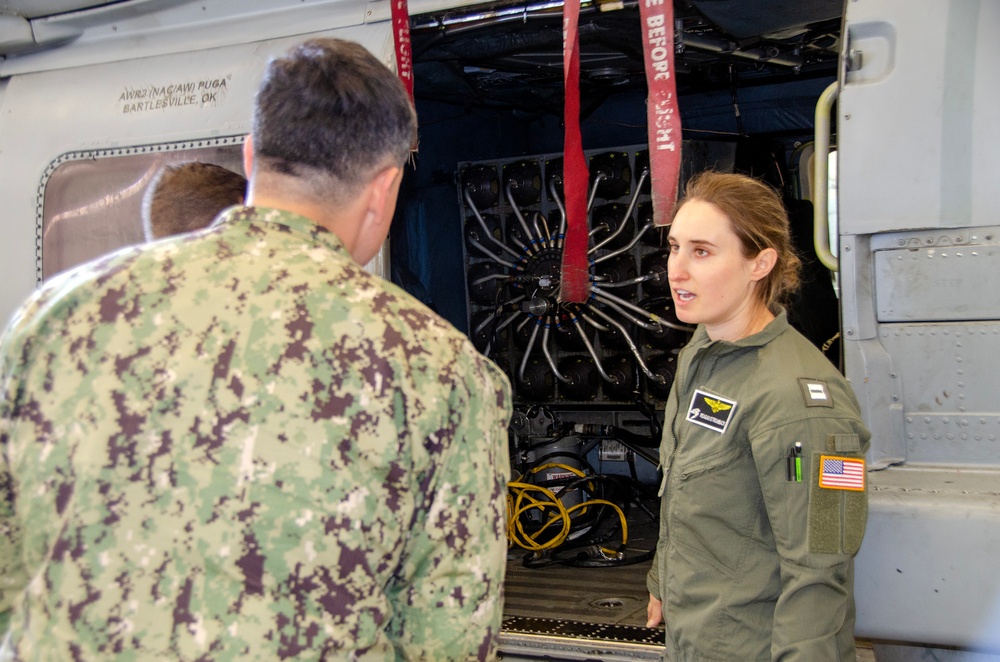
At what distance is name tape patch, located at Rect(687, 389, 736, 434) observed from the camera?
200 centimetres

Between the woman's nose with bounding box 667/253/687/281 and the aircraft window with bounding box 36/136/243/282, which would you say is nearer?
the woman's nose with bounding box 667/253/687/281

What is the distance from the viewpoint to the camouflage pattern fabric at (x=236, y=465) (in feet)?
3.85

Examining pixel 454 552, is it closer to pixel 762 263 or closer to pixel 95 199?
pixel 762 263

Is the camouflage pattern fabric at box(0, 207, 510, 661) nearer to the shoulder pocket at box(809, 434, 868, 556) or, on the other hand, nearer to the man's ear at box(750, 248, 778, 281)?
the shoulder pocket at box(809, 434, 868, 556)

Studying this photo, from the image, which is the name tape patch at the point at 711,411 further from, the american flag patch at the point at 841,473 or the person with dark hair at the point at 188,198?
the person with dark hair at the point at 188,198

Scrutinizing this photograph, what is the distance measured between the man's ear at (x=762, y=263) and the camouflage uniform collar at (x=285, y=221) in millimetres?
1161

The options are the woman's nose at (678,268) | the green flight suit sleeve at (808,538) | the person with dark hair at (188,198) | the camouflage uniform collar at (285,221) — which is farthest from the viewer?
the person with dark hair at (188,198)

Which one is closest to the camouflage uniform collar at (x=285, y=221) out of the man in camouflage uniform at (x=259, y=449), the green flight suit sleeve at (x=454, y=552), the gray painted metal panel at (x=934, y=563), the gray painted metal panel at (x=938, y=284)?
the man in camouflage uniform at (x=259, y=449)

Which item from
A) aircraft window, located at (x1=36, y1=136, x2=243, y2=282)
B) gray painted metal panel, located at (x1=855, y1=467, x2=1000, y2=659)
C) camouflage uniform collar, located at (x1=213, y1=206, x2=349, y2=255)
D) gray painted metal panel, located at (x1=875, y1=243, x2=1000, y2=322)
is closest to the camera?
camouflage uniform collar, located at (x1=213, y1=206, x2=349, y2=255)

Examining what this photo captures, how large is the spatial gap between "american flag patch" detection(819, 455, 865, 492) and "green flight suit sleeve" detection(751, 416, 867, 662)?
1 centimetres

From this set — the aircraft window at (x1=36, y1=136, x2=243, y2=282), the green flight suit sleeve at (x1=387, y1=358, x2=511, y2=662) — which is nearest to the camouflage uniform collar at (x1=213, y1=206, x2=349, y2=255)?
the green flight suit sleeve at (x1=387, y1=358, x2=511, y2=662)

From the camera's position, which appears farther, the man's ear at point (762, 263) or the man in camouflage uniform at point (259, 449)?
the man's ear at point (762, 263)

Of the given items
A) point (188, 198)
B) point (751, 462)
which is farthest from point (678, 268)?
point (188, 198)

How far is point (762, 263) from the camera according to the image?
2145mm
